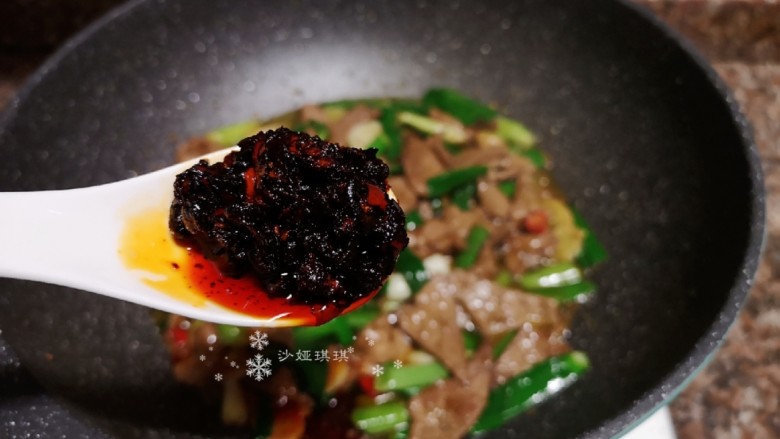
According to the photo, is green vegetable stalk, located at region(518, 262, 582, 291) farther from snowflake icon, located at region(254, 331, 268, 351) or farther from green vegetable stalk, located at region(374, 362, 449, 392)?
snowflake icon, located at region(254, 331, 268, 351)

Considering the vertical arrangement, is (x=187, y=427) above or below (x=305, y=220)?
below

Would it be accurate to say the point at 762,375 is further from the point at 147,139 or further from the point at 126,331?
the point at 147,139

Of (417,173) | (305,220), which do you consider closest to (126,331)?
(305,220)

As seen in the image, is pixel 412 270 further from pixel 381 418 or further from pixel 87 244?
pixel 87 244

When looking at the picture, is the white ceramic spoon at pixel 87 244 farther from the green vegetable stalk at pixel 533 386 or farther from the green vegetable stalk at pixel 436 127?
the green vegetable stalk at pixel 436 127

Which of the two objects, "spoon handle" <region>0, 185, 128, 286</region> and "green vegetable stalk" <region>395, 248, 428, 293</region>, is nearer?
"spoon handle" <region>0, 185, 128, 286</region>

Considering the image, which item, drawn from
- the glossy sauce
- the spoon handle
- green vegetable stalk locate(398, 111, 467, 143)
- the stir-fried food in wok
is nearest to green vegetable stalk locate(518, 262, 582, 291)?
the stir-fried food in wok
